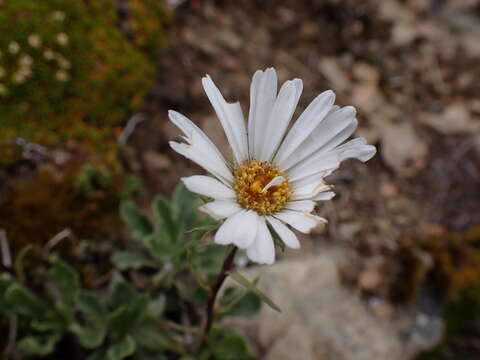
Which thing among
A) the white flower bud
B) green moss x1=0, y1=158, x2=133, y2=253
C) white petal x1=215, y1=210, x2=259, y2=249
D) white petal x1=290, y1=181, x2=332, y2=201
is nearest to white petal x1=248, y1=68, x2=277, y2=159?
white petal x1=290, y1=181, x2=332, y2=201

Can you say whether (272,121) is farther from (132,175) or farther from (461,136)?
(461,136)

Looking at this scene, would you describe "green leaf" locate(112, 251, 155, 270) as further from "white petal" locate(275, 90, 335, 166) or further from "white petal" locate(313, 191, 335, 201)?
"white petal" locate(313, 191, 335, 201)

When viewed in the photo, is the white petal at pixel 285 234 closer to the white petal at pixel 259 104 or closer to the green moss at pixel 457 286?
the white petal at pixel 259 104

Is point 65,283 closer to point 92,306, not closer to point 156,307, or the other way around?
point 92,306

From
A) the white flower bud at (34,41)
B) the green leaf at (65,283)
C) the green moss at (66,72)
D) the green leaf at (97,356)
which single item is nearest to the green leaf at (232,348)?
the green leaf at (97,356)

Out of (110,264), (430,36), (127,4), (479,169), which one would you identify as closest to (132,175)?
(110,264)
